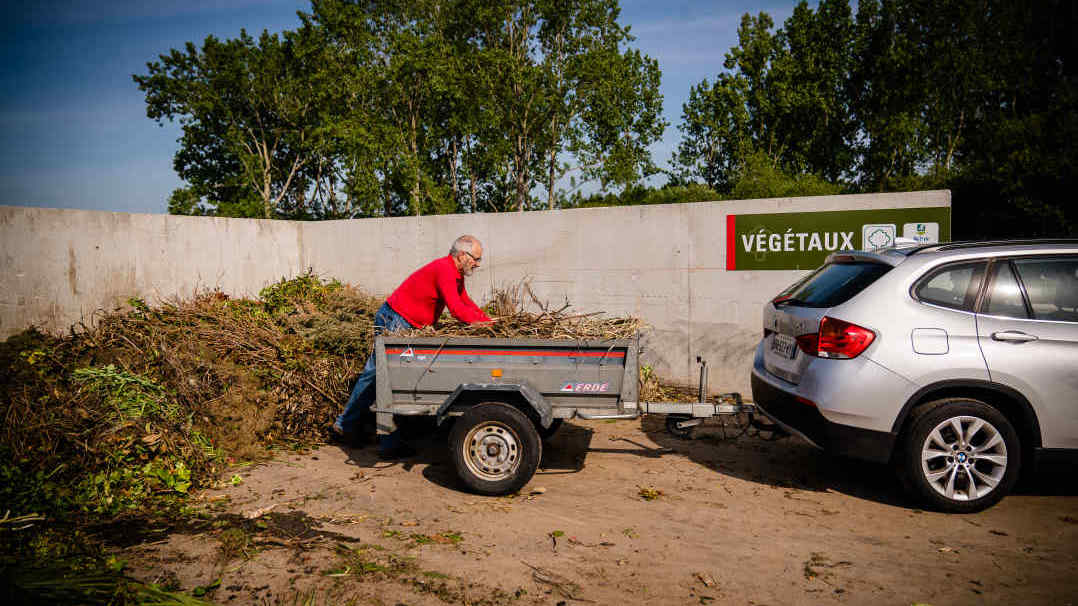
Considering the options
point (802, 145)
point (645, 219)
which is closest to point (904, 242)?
point (645, 219)

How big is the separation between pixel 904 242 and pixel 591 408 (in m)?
3.01

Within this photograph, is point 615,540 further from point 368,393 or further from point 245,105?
point 245,105

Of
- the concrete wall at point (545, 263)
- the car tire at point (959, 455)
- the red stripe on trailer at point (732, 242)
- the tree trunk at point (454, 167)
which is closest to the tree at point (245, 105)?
the tree trunk at point (454, 167)

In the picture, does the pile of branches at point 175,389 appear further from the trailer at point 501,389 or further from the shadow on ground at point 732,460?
the shadow on ground at point 732,460

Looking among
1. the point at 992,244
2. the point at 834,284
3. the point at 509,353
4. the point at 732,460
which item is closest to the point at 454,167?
the point at 732,460

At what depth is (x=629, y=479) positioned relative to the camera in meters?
5.09

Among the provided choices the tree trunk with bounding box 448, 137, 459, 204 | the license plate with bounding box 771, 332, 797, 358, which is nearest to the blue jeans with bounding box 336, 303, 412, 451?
the license plate with bounding box 771, 332, 797, 358

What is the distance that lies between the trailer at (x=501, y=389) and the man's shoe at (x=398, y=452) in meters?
1.02

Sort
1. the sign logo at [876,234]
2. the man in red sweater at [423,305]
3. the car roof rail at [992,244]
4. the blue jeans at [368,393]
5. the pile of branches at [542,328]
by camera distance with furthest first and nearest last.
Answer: the sign logo at [876,234]
the blue jeans at [368,393]
the man in red sweater at [423,305]
the pile of branches at [542,328]
the car roof rail at [992,244]

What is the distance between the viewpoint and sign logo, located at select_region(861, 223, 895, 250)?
24.6 feet

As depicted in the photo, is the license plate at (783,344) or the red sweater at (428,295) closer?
the license plate at (783,344)

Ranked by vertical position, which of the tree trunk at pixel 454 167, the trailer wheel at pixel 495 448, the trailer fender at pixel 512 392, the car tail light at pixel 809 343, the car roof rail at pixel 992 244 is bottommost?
the trailer wheel at pixel 495 448

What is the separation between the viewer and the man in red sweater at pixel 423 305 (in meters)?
5.01

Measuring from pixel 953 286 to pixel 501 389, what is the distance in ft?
11.2
